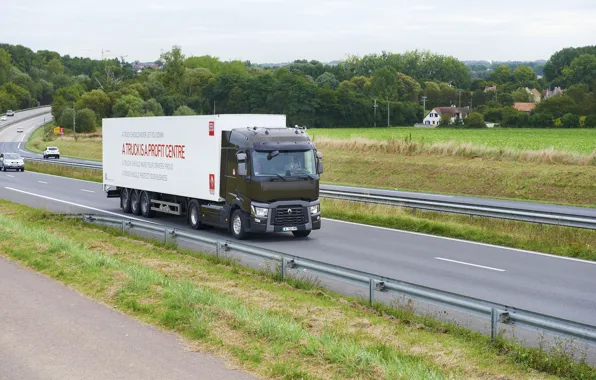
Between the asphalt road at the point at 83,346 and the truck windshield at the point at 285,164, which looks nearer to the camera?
the asphalt road at the point at 83,346

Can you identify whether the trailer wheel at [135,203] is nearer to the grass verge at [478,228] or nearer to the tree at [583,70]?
the grass verge at [478,228]

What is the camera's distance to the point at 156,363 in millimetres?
8406

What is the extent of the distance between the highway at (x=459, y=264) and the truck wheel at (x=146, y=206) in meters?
0.39

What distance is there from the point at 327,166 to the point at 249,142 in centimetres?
3400

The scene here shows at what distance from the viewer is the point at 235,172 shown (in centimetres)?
2066

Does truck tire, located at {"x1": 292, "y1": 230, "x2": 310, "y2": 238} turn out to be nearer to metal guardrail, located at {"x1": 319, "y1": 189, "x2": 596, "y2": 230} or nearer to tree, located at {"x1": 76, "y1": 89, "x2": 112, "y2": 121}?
metal guardrail, located at {"x1": 319, "y1": 189, "x2": 596, "y2": 230}

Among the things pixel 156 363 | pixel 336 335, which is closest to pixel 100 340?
pixel 156 363

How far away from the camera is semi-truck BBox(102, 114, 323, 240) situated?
2005 cm

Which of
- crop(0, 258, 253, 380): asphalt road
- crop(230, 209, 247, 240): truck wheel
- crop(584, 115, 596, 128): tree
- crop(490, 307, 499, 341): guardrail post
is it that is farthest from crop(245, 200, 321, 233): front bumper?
crop(584, 115, 596, 128): tree

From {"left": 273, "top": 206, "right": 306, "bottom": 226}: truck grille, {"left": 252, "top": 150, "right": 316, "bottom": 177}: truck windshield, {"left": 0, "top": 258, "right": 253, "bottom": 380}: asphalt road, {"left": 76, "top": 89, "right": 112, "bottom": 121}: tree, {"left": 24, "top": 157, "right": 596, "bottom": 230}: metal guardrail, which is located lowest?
{"left": 24, "top": 157, "right": 596, "bottom": 230}: metal guardrail

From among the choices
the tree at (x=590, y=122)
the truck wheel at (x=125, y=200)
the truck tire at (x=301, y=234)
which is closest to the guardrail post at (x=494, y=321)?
the truck tire at (x=301, y=234)

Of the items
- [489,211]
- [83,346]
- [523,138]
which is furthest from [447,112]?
[83,346]

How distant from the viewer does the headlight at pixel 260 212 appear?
1988 centimetres

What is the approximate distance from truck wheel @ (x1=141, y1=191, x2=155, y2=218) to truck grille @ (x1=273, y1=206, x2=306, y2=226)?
7.44 m
